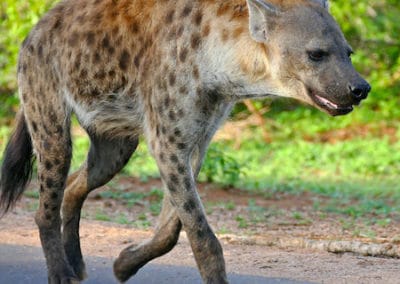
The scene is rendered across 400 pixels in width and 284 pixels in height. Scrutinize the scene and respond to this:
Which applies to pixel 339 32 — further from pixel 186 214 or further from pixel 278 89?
pixel 186 214

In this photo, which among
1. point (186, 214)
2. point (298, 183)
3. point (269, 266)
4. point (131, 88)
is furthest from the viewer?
point (298, 183)

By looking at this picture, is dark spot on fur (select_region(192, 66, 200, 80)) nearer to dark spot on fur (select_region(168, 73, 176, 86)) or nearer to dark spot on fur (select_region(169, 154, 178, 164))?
dark spot on fur (select_region(168, 73, 176, 86))

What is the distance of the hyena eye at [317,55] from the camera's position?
164 inches

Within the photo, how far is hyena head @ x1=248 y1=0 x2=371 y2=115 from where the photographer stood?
13.5ft

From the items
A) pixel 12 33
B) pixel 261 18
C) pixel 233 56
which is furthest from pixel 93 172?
pixel 12 33

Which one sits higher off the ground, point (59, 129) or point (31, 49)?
point (31, 49)

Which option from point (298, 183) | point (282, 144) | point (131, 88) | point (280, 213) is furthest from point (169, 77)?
point (282, 144)

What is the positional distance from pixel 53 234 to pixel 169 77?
110 cm

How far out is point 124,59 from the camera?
485cm

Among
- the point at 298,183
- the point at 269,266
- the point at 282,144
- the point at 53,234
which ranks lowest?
the point at 282,144

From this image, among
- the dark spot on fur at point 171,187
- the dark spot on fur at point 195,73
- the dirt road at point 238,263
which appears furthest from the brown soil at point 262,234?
the dark spot on fur at point 195,73

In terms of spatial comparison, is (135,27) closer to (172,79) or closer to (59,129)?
(172,79)

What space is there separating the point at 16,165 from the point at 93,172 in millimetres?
468

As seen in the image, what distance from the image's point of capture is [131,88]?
481 centimetres
